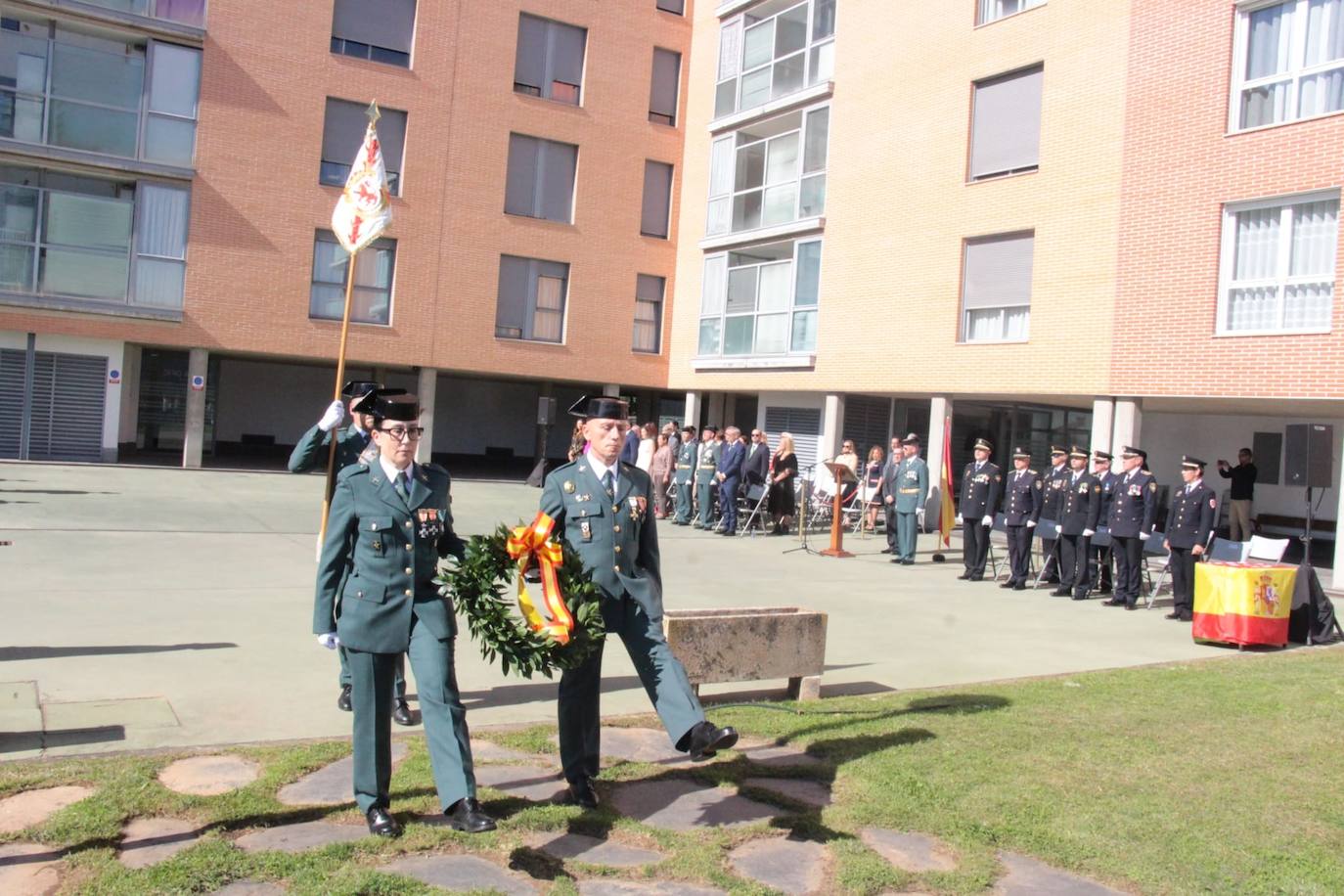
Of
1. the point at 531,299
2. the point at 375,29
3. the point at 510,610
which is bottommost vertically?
the point at 510,610

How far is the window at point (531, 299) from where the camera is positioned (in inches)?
1159

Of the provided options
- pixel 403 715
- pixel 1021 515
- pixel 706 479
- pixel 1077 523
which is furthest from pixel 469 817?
pixel 706 479

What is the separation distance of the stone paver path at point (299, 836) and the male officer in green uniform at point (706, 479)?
51.5 feet

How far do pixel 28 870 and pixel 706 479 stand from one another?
16540mm

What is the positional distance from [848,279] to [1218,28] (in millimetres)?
8596

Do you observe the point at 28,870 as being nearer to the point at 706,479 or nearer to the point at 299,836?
the point at 299,836

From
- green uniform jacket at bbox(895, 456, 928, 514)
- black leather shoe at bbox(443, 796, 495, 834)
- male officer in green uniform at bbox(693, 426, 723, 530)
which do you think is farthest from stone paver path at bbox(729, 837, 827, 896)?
male officer in green uniform at bbox(693, 426, 723, 530)

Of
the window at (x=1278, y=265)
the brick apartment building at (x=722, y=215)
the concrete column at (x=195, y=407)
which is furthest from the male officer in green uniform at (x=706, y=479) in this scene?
the concrete column at (x=195, y=407)

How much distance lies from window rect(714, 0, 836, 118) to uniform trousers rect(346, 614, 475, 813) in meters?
22.5

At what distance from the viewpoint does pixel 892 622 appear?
11.6 metres

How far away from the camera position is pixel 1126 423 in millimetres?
18406

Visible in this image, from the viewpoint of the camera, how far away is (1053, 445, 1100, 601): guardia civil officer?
14.4 meters

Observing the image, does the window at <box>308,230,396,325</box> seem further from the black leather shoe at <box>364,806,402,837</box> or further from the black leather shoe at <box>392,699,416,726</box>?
the black leather shoe at <box>364,806,402,837</box>

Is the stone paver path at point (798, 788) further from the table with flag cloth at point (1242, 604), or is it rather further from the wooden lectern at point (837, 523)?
the wooden lectern at point (837, 523)
